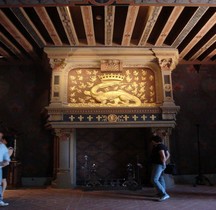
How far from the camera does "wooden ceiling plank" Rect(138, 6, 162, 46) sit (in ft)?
19.9

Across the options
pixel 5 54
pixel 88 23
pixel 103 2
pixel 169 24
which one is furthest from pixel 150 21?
pixel 5 54

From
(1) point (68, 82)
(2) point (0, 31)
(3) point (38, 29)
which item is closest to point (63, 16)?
(3) point (38, 29)

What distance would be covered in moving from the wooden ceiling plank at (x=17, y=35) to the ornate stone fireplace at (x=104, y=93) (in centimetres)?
58

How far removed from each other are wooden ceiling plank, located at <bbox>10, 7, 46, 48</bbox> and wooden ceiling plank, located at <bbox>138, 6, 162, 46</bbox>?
8.53ft

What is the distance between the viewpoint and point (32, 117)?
857 cm

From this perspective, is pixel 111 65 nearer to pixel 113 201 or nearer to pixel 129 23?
pixel 129 23

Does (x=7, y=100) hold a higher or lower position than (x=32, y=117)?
higher

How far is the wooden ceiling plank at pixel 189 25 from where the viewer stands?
19.8ft

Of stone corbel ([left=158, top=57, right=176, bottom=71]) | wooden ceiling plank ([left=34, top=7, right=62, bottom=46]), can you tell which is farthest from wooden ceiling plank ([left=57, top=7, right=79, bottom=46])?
stone corbel ([left=158, top=57, right=176, bottom=71])

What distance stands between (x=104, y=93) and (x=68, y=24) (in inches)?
85.8

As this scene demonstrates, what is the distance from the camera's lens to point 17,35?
278 inches

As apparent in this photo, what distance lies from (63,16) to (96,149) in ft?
12.9

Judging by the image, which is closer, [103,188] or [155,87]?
[103,188]

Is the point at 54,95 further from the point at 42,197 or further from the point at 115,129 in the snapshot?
the point at 42,197
